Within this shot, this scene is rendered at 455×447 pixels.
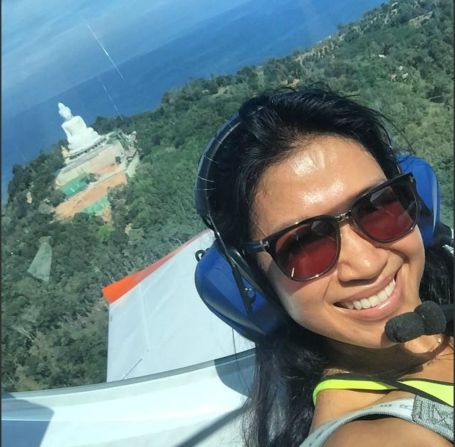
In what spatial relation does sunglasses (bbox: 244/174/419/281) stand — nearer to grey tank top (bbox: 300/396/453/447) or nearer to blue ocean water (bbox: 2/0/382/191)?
grey tank top (bbox: 300/396/453/447)

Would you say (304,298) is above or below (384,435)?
above

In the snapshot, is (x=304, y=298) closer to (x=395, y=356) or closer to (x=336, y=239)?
(x=336, y=239)

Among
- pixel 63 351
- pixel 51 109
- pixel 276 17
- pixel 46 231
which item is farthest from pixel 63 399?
pixel 276 17

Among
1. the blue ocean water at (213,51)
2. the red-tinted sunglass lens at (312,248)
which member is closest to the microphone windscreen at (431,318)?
the red-tinted sunglass lens at (312,248)

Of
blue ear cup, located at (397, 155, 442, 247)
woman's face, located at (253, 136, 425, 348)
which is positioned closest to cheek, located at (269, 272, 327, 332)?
woman's face, located at (253, 136, 425, 348)

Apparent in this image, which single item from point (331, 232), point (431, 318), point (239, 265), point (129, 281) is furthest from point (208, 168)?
point (129, 281)
